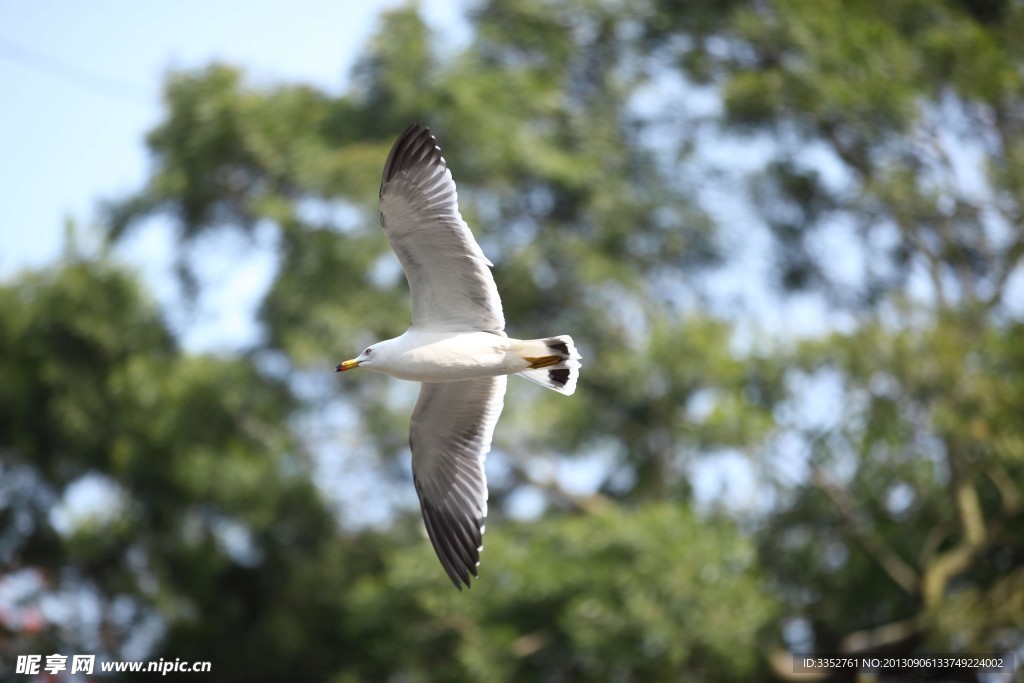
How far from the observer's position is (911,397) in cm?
1009

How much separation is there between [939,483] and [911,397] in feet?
2.90

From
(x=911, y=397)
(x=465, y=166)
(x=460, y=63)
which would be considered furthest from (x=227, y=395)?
(x=911, y=397)

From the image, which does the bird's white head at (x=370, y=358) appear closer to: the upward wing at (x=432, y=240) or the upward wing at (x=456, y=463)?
the upward wing at (x=432, y=240)

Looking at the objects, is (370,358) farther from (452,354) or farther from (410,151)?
(410,151)

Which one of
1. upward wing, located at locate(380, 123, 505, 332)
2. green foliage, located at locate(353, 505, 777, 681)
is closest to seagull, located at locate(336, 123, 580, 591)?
upward wing, located at locate(380, 123, 505, 332)

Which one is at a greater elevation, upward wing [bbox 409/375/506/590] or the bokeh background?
upward wing [bbox 409/375/506/590]

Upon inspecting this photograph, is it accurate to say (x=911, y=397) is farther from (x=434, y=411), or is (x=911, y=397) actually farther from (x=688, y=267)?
(x=434, y=411)

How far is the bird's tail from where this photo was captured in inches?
219

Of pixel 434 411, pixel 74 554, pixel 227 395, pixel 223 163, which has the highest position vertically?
pixel 434 411

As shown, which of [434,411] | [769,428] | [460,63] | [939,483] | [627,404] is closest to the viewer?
[434,411]

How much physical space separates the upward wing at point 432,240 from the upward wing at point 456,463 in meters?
0.63

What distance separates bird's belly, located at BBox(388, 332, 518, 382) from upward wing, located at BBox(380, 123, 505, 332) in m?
0.10

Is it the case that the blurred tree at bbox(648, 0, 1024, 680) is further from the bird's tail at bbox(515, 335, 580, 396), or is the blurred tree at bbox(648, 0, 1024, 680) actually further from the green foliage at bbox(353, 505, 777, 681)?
the bird's tail at bbox(515, 335, 580, 396)

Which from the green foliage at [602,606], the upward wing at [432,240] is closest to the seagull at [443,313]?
the upward wing at [432,240]
